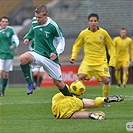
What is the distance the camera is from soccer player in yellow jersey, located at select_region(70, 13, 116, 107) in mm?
13500

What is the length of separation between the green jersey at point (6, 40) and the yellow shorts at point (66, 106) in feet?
26.6

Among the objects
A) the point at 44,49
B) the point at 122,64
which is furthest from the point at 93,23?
the point at 122,64

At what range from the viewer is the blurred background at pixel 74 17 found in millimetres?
27828

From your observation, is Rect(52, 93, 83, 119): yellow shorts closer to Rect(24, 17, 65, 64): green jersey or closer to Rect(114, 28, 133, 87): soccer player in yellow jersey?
Rect(24, 17, 65, 64): green jersey

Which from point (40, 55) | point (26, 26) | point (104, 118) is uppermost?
point (40, 55)

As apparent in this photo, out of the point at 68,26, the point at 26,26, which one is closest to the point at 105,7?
the point at 68,26

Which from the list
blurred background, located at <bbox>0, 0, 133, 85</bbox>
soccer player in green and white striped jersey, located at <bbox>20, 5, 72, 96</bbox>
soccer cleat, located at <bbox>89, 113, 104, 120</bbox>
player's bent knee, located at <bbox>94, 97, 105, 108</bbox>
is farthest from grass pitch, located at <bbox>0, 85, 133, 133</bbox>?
blurred background, located at <bbox>0, 0, 133, 85</bbox>

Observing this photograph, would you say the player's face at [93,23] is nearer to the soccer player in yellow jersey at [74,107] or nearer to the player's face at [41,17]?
the player's face at [41,17]

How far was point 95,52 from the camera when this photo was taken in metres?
13.8

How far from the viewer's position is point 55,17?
1182 inches

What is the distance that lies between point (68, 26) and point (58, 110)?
63.1ft

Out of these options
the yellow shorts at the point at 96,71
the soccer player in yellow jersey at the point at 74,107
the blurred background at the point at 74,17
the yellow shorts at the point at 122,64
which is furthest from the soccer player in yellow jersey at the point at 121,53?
the soccer player in yellow jersey at the point at 74,107

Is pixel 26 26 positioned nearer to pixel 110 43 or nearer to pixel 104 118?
pixel 110 43

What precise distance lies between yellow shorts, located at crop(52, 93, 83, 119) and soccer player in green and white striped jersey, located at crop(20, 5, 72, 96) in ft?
2.05
